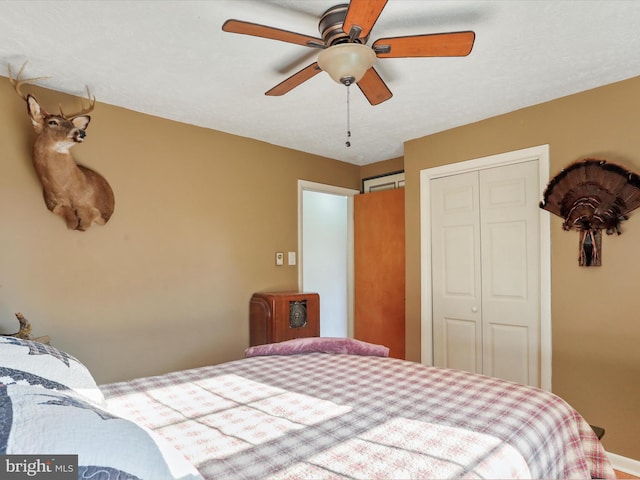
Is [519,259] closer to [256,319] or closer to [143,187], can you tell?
[256,319]

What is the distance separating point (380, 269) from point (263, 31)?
115 inches

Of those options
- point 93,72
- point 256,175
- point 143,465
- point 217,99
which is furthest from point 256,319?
point 143,465

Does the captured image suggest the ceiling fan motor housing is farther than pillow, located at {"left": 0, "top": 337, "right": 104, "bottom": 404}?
Yes

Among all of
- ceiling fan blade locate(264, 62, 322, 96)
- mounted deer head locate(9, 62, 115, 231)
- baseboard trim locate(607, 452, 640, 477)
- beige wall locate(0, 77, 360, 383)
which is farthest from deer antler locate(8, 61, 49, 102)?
baseboard trim locate(607, 452, 640, 477)

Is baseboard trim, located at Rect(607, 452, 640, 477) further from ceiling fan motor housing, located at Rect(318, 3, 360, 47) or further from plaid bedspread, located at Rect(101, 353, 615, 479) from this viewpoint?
ceiling fan motor housing, located at Rect(318, 3, 360, 47)

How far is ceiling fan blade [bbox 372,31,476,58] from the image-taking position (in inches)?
61.9

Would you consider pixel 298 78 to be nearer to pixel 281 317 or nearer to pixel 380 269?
pixel 281 317

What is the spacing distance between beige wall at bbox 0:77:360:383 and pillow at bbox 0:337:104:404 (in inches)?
51.2

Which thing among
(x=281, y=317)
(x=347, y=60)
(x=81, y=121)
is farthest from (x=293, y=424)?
(x=81, y=121)

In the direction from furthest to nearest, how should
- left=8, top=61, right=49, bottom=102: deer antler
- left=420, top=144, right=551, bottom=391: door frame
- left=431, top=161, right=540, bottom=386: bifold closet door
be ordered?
left=431, top=161, right=540, bottom=386: bifold closet door → left=420, top=144, right=551, bottom=391: door frame → left=8, top=61, right=49, bottom=102: deer antler

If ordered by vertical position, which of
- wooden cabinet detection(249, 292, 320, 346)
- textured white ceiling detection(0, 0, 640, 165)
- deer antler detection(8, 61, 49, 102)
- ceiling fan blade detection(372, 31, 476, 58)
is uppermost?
textured white ceiling detection(0, 0, 640, 165)

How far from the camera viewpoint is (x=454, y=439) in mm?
1158

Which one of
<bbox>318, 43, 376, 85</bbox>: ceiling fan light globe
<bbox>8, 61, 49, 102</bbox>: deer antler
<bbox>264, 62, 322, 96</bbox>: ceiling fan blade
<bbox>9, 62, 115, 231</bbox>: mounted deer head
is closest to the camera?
<bbox>318, 43, 376, 85</bbox>: ceiling fan light globe

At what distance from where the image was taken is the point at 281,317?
3.31 metres
